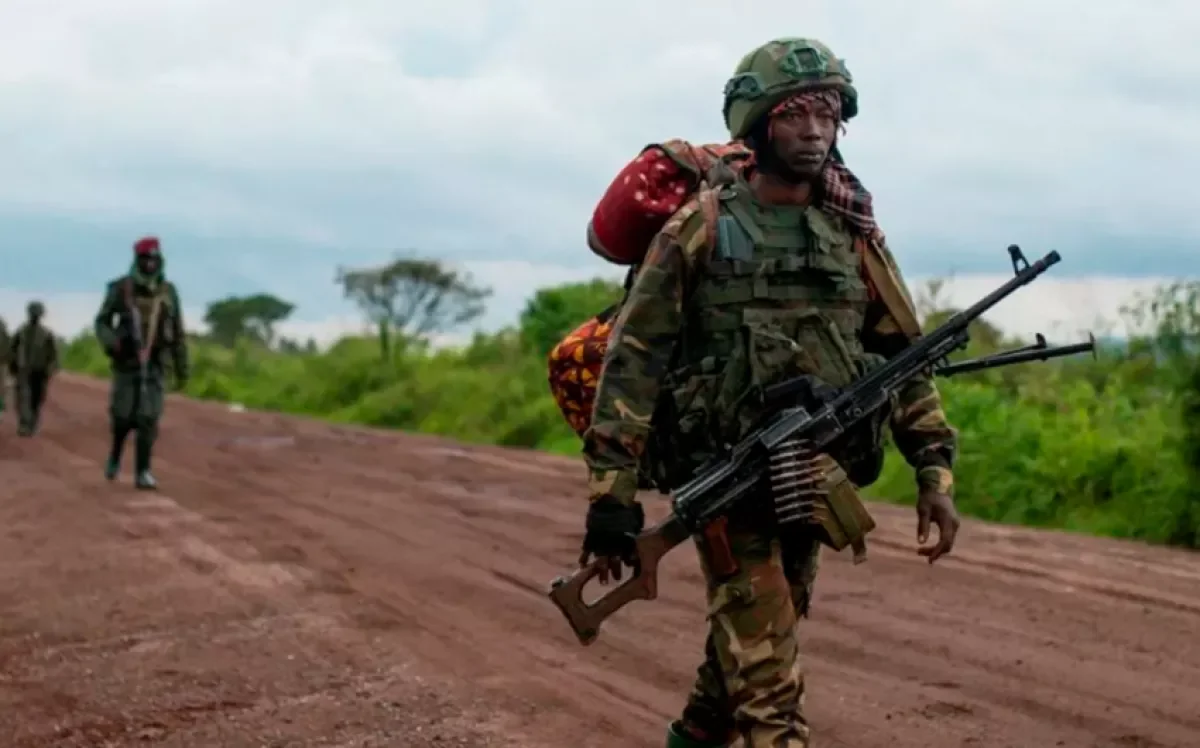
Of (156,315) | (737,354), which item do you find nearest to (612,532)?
(737,354)

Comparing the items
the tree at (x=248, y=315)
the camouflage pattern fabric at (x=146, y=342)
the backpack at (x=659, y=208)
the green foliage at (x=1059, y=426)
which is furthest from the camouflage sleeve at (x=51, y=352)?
the tree at (x=248, y=315)

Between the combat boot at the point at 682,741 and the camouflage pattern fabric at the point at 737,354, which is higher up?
the camouflage pattern fabric at the point at 737,354

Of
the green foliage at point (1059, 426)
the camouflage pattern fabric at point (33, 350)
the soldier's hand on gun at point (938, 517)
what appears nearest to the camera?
the soldier's hand on gun at point (938, 517)

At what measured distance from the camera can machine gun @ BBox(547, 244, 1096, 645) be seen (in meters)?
3.94

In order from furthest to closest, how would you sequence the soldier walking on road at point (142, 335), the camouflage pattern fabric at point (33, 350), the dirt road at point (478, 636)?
1. the camouflage pattern fabric at point (33, 350)
2. the soldier walking on road at point (142, 335)
3. the dirt road at point (478, 636)

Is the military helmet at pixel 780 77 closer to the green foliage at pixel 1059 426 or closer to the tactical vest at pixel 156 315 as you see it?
the green foliage at pixel 1059 426

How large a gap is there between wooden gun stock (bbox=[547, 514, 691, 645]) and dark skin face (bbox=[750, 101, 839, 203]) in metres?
0.88

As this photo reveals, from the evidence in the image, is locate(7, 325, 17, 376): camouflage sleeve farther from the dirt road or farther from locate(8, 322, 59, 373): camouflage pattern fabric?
the dirt road

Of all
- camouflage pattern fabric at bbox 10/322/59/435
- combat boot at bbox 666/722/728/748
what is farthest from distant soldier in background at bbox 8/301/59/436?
combat boot at bbox 666/722/728/748

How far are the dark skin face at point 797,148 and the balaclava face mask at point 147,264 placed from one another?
355 inches

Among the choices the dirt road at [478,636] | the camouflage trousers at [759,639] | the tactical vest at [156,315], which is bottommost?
the dirt road at [478,636]

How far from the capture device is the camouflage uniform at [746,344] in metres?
3.99

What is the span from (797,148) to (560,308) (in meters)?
20.9

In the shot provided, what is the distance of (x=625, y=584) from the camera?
13.3 ft
